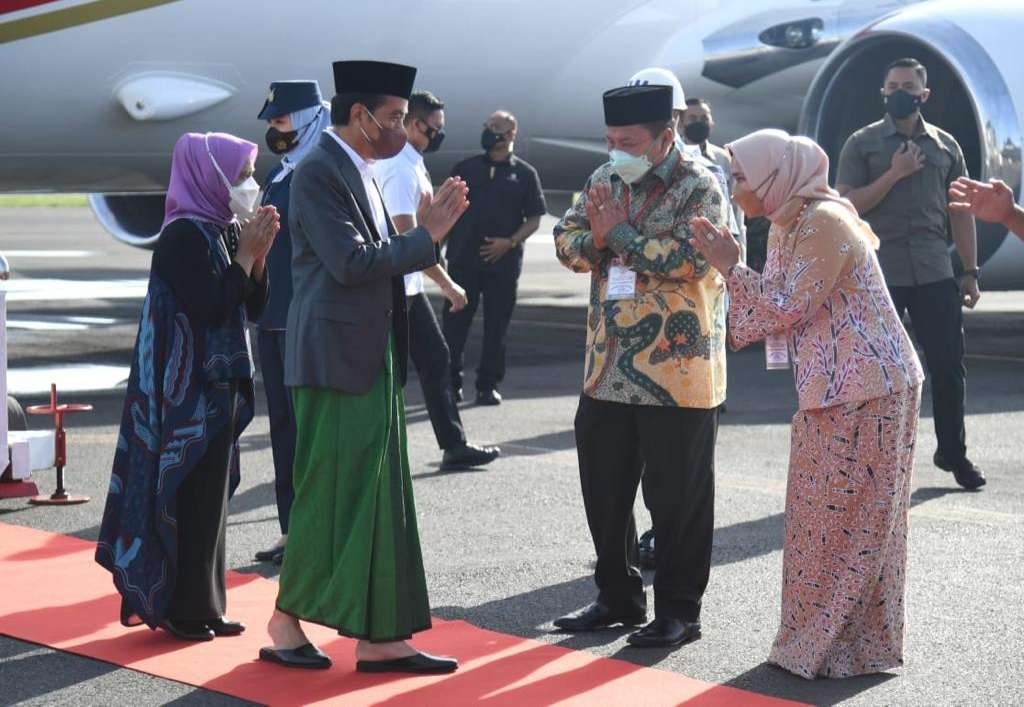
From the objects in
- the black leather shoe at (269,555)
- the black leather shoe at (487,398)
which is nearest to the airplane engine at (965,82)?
the black leather shoe at (487,398)

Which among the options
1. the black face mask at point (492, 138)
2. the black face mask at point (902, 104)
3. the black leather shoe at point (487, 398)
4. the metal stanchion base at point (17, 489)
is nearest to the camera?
the metal stanchion base at point (17, 489)

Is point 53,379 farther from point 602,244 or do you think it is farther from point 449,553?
point 602,244

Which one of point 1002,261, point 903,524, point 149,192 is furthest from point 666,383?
point 149,192

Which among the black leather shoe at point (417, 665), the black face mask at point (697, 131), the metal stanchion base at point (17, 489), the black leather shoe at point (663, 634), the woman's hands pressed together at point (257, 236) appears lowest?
the black leather shoe at point (663, 634)

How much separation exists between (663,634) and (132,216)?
934cm

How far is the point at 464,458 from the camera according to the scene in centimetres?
768

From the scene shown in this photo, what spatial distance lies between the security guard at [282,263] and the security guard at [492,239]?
12.4 ft

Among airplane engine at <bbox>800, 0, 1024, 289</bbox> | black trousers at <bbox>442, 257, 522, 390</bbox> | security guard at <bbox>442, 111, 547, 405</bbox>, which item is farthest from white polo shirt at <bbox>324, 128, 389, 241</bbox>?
airplane engine at <bbox>800, 0, 1024, 289</bbox>

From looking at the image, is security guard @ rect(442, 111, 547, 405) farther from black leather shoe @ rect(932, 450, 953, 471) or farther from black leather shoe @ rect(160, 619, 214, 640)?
black leather shoe @ rect(160, 619, 214, 640)

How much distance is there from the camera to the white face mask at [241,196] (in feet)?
16.2

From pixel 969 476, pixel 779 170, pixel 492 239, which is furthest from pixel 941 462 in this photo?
pixel 492 239

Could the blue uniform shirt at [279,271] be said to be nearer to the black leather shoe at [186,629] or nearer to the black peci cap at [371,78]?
the black leather shoe at [186,629]

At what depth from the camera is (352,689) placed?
4516mm

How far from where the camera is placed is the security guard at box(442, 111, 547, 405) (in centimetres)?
977
